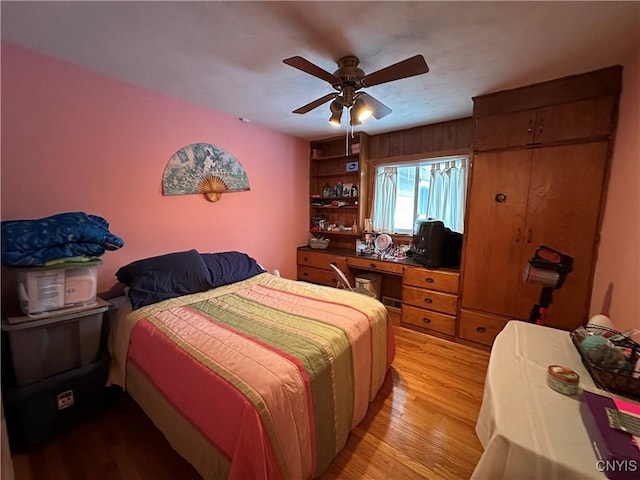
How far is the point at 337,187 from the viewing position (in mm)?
3930

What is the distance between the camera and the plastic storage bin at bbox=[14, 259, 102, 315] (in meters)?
1.50

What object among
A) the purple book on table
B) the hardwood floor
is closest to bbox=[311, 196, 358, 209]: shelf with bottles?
the hardwood floor

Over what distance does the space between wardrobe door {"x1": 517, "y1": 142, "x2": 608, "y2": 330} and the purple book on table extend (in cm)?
177

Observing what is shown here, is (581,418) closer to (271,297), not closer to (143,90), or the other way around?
(271,297)

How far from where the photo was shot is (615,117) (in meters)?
1.95

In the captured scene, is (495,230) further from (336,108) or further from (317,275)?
(317,275)

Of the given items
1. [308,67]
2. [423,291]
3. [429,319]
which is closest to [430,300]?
[423,291]

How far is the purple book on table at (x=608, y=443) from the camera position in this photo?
25.4 inches

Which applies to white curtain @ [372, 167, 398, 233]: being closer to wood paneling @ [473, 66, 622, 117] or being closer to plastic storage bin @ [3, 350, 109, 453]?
wood paneling @ [473, 66, 622, 117]

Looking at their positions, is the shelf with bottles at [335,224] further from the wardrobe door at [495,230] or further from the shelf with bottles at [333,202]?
the wardrobe door at [495,230]

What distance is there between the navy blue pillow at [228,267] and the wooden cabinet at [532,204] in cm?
224

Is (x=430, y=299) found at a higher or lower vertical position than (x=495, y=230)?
lower

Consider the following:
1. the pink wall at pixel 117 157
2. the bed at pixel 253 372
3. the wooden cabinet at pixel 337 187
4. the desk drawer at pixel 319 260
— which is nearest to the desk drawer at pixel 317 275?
the desk drawer at pixel 319 260

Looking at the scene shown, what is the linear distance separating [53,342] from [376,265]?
113 inches
